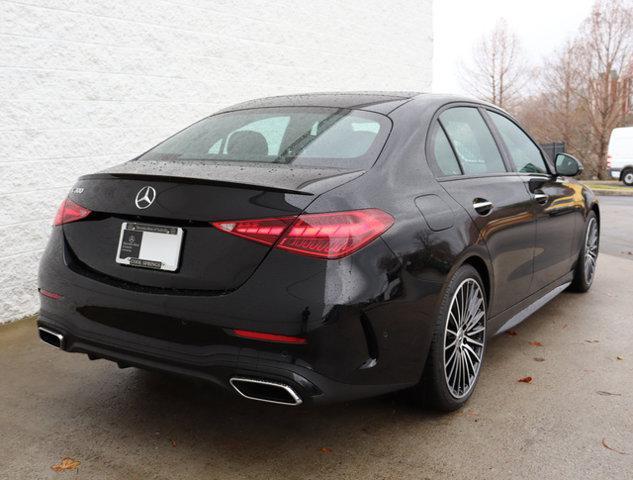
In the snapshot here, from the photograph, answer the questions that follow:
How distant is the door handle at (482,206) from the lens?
129 inches

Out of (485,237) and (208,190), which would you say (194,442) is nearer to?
(208,190)

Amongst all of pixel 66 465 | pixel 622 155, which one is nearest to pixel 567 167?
pixel 66 465

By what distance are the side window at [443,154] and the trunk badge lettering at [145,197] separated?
140cm

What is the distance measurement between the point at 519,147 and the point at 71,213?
3.02 m

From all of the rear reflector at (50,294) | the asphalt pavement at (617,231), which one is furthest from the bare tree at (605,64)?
the rear reflector at (50,294)

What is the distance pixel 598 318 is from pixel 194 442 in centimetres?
345

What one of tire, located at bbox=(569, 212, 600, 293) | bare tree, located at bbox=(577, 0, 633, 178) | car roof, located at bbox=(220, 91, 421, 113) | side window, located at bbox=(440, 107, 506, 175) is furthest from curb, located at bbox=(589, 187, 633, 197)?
car roof, located at bbox=(220, 91, 421, 113)

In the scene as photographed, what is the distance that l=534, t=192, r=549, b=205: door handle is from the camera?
4082 mm

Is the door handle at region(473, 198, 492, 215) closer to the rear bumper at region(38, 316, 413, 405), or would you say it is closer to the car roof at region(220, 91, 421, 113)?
the car roof at region(220, 91, 421, 113)

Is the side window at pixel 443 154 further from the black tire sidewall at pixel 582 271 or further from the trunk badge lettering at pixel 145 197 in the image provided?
the black tire sidewall at pixel 582 271

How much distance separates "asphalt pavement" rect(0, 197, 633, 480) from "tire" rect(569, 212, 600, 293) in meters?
1.48

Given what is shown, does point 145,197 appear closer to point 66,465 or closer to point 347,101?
point 66,465

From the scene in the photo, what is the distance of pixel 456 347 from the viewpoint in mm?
3076

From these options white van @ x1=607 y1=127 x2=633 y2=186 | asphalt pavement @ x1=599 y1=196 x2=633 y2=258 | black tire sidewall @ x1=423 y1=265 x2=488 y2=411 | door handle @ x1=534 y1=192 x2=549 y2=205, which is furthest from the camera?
white van @ x1=607 y1=127 x2=633 y2=186
